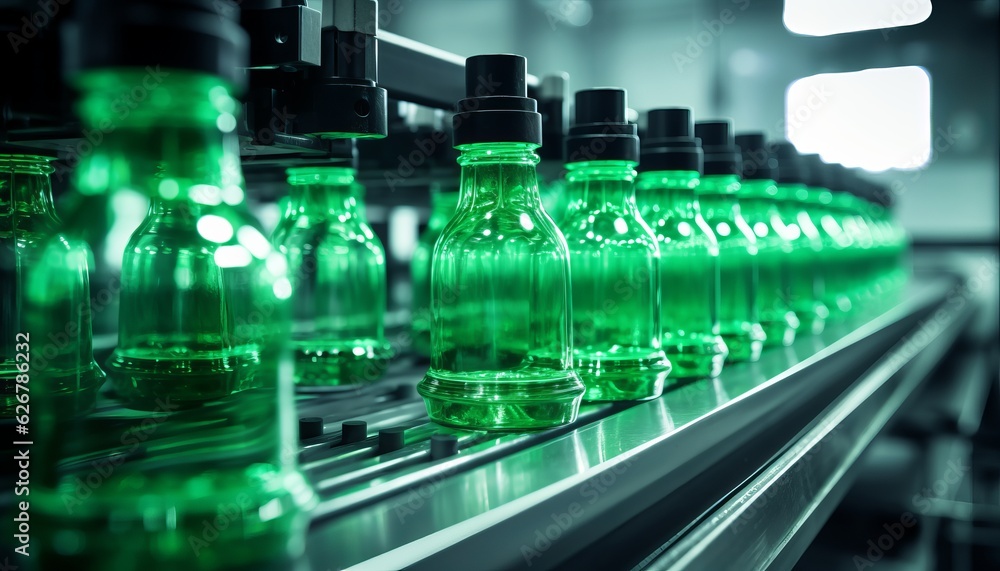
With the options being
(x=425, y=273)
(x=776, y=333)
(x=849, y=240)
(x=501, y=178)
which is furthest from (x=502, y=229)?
(x=849, y=240)

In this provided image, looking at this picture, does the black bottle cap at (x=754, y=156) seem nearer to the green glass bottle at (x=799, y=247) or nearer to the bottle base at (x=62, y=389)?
the green glass bottle at (x=799, y=247)

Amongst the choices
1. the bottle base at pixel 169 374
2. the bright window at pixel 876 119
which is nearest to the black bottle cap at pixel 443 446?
the bottle base at pixel 169 374

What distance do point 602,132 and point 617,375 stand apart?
220mm

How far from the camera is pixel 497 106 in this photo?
60 centimetres

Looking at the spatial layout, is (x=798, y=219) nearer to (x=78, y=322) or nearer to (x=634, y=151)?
(x=634, y=151)

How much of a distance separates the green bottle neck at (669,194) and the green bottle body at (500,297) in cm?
32

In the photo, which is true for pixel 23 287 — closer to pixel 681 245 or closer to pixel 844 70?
pixel 681 245

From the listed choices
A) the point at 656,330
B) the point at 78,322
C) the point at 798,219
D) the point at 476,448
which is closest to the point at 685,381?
the point at 656,330

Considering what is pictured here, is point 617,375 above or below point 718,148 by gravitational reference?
below

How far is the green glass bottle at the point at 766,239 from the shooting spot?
1179 millimetres

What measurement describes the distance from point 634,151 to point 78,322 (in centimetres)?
47

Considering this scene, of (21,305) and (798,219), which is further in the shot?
(798,219)

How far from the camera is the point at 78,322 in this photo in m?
0.57

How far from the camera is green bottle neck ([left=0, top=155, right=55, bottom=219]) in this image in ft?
1.96
